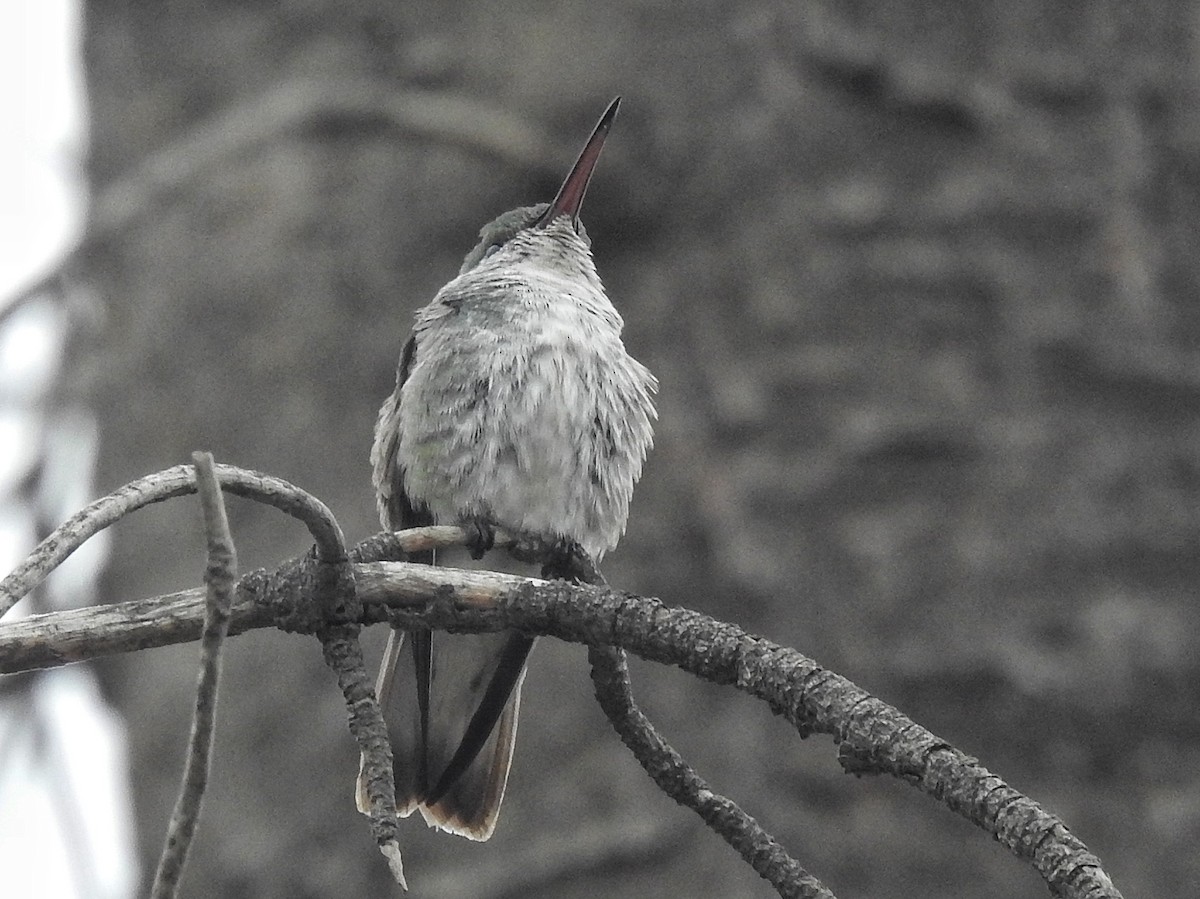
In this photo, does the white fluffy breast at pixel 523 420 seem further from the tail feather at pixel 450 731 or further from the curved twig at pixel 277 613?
the curved twig at pixel 277 613

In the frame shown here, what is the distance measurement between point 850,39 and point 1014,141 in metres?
0.61

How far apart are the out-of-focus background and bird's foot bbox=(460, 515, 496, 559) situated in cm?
105

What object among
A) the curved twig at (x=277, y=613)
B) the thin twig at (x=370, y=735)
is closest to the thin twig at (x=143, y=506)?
the curved twig at (x=277, y=613)

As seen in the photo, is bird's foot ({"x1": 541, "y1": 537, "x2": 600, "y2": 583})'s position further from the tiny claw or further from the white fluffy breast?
the white fluffy breast

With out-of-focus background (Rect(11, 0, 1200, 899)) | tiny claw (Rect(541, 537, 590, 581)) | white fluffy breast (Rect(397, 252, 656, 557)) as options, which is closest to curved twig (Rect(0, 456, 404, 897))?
tiny claw (Rect(541, 537, 590, 581))

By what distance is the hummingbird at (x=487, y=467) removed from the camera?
11.3 feet

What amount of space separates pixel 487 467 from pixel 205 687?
6.49 feet

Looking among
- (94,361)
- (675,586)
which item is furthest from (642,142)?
(94,361)

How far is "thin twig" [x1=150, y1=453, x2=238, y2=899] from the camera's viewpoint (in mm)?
1480

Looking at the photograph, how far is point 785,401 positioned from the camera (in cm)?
461

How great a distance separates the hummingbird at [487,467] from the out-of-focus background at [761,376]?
0.80 m

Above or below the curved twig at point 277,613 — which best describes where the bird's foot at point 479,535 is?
above

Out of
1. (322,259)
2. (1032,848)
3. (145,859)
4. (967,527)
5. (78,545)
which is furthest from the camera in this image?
(322,259)

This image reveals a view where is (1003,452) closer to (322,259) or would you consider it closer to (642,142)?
(642,142)
